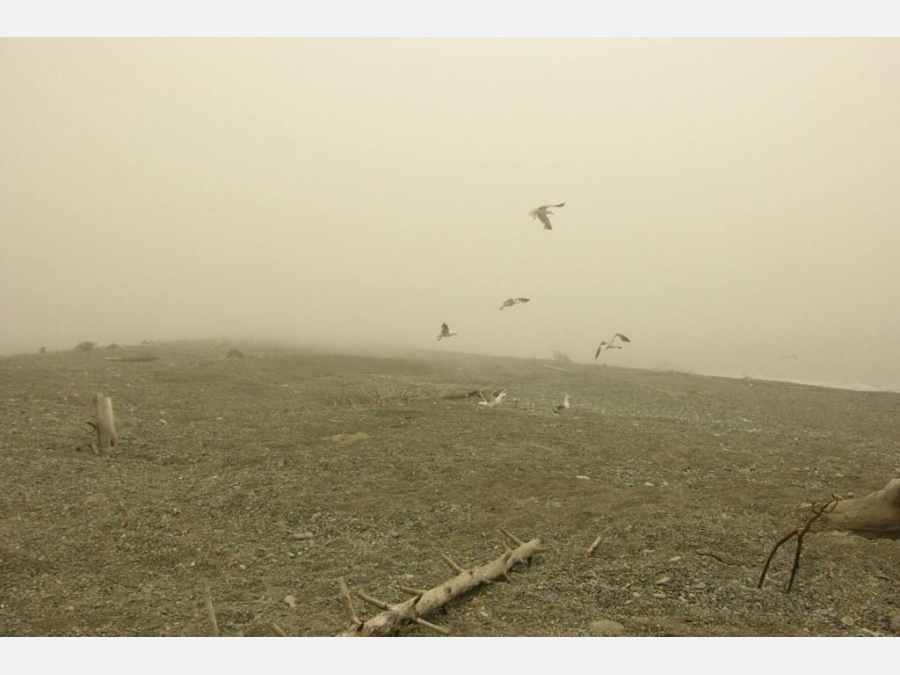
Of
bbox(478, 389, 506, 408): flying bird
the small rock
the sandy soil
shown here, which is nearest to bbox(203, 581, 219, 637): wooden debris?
the sandy soil

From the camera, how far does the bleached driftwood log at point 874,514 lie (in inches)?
220

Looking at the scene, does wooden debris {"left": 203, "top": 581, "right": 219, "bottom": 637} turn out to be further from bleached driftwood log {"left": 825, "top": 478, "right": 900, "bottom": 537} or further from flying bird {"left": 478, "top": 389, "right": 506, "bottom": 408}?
flying bird {"left": 478, "top": 389, "right": 506, "bottom": 408}

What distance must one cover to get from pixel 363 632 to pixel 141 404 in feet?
33.6

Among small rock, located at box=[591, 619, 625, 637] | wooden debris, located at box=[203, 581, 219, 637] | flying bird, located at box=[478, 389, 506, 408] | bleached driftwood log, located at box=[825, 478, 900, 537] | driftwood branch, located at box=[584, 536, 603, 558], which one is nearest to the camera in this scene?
wooden debris, located at box=[203, 581, 219, 637]

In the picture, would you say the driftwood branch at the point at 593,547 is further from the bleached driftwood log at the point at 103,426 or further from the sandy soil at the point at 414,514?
the bleached driftwood log at the point at 103,426

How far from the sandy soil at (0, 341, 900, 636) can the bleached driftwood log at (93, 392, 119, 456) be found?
16 centimetres

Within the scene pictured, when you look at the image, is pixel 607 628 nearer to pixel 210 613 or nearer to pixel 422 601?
pixel 422 601

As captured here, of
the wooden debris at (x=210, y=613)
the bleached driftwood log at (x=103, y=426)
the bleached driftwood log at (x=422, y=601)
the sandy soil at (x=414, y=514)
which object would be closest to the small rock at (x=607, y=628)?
the sandy soil at (x=414, y=514)

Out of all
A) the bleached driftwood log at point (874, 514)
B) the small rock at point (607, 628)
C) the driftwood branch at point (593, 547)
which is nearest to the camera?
the small rock at point (607, 628)

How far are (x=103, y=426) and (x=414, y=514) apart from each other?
5.31 metres

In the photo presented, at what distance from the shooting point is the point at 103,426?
8.55m

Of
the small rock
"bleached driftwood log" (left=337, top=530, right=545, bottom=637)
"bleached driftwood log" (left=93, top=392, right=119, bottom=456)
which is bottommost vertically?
the small rock

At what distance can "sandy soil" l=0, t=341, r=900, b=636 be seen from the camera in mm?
4363

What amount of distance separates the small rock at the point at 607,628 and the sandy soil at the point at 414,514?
0.05 feet
